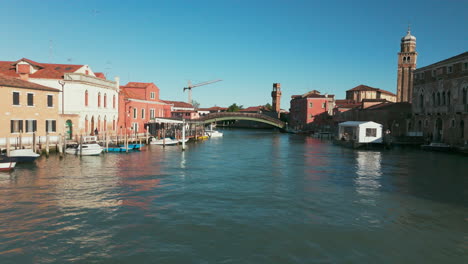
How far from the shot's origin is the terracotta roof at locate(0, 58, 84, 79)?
35.4 metres

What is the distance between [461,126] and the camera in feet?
123

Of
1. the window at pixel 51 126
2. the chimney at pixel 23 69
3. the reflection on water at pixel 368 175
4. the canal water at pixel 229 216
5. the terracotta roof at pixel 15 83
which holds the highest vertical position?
the chimney at pixel 23 69

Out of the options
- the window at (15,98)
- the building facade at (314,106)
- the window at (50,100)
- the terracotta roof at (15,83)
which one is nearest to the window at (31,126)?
the window at (15,98)

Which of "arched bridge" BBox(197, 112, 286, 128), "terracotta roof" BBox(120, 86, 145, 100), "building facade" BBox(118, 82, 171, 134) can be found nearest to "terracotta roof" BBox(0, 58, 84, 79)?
"building facade" BBox(118, 82, 171, 134)

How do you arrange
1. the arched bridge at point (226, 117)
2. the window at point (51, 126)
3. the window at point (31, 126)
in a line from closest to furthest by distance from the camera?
the window at point (31, 126)
the window at point (51, 126)
the arched bridge at point (226, 117)

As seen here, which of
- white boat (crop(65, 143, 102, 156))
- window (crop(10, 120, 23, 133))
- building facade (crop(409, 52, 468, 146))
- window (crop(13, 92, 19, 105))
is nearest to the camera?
window (crop(10, 120, 23, 133))

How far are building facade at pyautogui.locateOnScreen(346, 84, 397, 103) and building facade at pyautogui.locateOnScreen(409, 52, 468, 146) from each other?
41.6m

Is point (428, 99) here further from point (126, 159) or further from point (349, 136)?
point (126, 159)

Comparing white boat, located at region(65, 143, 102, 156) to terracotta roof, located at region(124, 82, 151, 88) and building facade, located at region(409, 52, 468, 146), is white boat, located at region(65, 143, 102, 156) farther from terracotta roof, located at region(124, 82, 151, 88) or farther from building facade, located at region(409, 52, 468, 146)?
building facade, located at region(409, 52, 468, 146)

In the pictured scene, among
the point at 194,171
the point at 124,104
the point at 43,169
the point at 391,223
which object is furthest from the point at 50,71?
the point at 391,223

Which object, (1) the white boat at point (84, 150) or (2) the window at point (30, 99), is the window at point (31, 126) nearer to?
(2) the window at point (30, 99)

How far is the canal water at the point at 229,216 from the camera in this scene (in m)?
10.2

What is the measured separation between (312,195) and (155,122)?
1497 inches

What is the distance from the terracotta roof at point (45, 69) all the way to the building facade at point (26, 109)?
3553 millimetres
